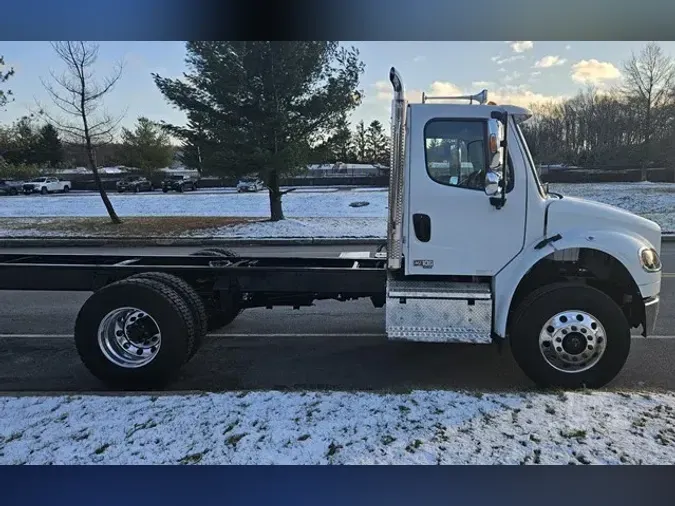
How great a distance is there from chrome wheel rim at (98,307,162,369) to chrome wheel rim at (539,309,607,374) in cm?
356

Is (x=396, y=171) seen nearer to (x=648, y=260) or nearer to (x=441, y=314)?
(x=441, y=314)

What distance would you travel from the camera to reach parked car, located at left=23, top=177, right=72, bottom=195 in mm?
46281

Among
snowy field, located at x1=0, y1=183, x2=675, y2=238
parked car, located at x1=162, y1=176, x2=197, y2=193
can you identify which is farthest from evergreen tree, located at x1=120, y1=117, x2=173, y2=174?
snowy field, located at x1=0, y1=183, x2=675, y2=238

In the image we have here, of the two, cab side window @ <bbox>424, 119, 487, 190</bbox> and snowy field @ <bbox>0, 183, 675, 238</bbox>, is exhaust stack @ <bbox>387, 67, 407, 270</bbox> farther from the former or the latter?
snowy field @ <bbox>0, 183, 675, 238</bbox>

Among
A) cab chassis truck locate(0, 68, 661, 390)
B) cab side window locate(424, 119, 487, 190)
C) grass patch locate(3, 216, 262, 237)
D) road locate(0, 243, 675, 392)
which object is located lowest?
grass patch locate(3, 216, 262, 237)

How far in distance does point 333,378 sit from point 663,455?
2741 millimetres

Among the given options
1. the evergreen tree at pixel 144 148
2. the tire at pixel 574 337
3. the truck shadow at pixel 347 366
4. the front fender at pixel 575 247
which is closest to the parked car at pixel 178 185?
the evergreen tree at pixel 144 148

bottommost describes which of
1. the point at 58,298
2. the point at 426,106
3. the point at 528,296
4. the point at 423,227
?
the point at 58,298

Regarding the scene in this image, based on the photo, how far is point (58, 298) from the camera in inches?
334

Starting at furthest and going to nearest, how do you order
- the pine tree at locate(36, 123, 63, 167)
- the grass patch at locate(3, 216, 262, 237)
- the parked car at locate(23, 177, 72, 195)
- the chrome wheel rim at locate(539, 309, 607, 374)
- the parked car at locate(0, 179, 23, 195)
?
the pine tree at locate(36, 123, 63, 167) < the parked car at locate(23, 177, 72, 195) < the parked car at locate(0, 179, 23, 195) < the grass patch at locate(3, 216, 262, 237) < the chrome wheel rim at locate(539, 309, 607, 374)

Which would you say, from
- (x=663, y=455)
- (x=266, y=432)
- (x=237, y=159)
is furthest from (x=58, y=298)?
(x=237, y=159)

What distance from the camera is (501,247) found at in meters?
4.68

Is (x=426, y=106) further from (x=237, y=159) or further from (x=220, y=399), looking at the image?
(x=237, y=159)

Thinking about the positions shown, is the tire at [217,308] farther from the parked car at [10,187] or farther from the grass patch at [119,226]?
the parked car at [10,187]
